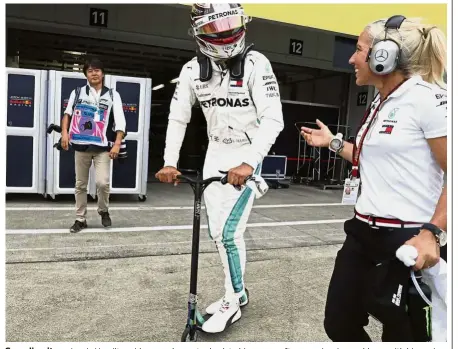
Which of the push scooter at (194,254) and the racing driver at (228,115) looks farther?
the racing driver at (228,115)

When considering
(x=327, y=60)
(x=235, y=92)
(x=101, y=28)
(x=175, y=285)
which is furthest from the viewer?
(x=327, y=60)

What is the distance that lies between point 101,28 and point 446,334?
8.94 meters

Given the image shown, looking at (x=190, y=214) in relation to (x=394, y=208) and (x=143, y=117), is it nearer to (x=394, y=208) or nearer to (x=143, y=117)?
(x=143, y=117)

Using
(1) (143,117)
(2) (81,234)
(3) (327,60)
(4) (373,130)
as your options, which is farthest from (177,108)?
(3) (327,60)

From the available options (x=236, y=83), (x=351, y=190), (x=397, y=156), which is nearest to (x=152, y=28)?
(x=236, y=83)

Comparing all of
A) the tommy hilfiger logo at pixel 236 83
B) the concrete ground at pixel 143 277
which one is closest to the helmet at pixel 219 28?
the tommy hilfiger logo at pixel 236 83

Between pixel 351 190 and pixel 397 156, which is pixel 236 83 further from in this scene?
pixel 397 156

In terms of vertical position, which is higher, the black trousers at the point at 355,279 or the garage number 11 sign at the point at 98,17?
the garage number 11 sign at the point at 98,17

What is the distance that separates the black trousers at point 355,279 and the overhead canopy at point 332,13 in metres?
1.62

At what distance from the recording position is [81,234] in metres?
4.43

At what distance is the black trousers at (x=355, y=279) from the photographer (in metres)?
1.61

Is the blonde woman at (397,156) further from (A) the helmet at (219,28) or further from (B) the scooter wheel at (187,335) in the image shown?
(B) the scooter wheel at (187,335)

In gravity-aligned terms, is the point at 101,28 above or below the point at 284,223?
above

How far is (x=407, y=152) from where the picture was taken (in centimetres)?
153
